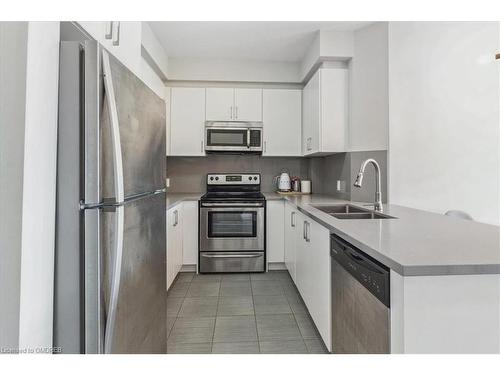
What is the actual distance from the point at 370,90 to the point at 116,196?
231 cm

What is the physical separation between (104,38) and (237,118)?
7.29 feet

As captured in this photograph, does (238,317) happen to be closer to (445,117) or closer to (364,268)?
(364,268)

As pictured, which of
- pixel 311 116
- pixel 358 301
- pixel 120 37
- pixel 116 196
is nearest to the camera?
pixel 116 196

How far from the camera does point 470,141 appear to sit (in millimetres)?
2121

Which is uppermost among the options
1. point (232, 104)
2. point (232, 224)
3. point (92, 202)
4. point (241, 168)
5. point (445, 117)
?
point (232, 104)

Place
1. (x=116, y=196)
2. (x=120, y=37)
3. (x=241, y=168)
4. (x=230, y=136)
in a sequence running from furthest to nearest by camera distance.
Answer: (x=241, y=168) → (x=230, y=136) → (x=120, y=37) → (x=116, y=196)

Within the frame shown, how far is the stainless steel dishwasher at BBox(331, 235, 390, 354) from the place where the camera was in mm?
974

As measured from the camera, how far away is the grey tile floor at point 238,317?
5.90 ft

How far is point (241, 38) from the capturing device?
Result: 277 cm

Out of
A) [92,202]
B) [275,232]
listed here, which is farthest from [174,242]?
[92,202]

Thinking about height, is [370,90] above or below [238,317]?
above
